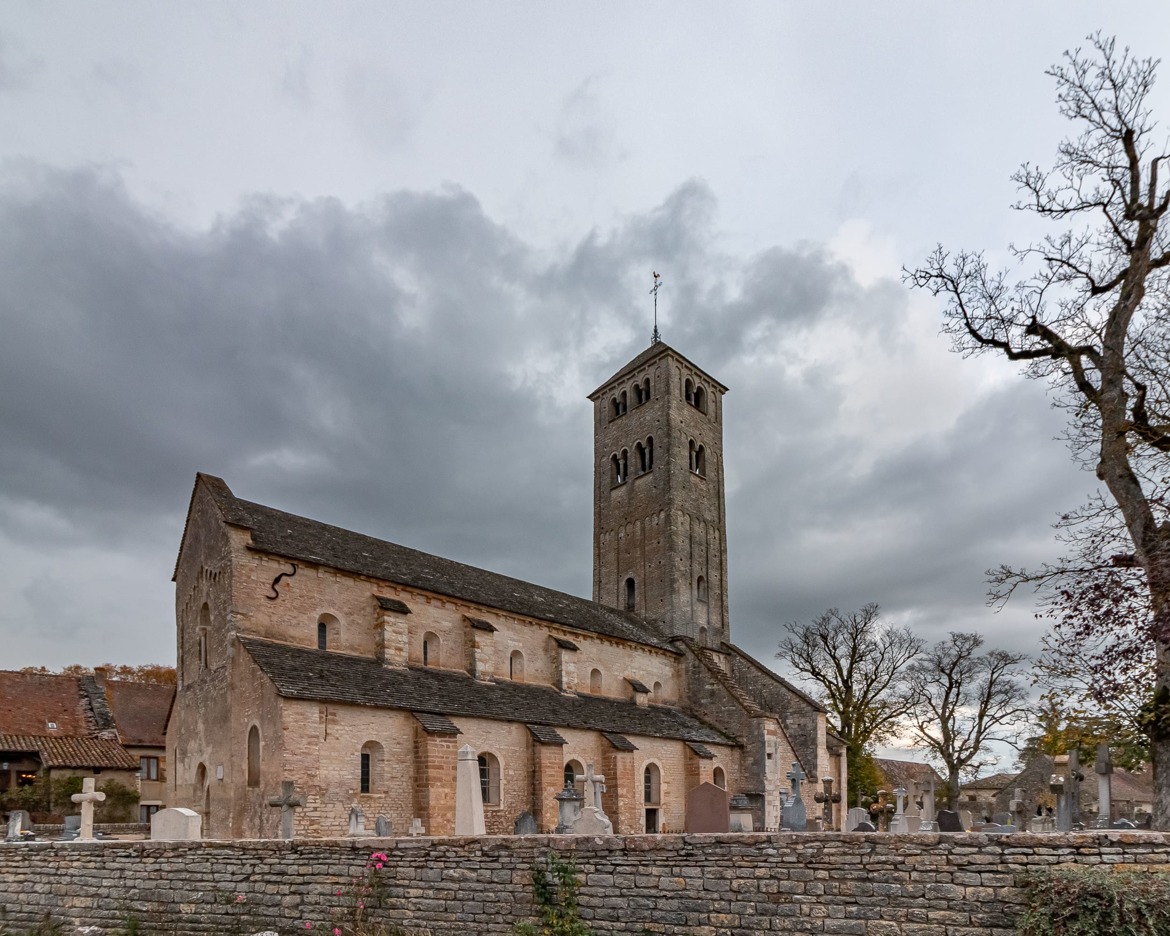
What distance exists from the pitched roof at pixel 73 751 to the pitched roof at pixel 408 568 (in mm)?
14570

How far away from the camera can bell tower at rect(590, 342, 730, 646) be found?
42469 millimetres

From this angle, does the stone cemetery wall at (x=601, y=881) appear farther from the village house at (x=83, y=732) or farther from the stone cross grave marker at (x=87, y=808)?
the village house at (x=83, y=732)

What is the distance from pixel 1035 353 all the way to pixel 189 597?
24306 millimetres

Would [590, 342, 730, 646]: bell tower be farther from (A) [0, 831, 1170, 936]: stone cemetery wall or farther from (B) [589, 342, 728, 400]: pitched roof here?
(A) [0, 831, 1170, 936]: stone cemetery wall

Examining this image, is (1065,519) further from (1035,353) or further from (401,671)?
(401,671)

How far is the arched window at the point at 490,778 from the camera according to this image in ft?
80.5

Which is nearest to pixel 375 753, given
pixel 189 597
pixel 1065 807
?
pixel 189 597

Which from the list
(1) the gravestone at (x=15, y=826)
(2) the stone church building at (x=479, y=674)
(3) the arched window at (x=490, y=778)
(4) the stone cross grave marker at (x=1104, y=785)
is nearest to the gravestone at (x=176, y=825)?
(2) the stone church building at (x=479, y=674)

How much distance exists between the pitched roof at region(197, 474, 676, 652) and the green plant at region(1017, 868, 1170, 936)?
2102cm

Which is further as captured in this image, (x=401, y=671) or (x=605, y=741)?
(x=605, y=741)

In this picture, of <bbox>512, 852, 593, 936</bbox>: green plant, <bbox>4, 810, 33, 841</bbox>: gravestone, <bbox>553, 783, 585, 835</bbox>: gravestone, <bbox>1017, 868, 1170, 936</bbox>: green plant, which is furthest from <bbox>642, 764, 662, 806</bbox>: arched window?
<bbox>1017, 868, 1170, 936</bbox>: green plant

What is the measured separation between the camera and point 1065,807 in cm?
1650

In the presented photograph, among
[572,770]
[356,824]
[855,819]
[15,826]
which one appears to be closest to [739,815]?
[855,819]

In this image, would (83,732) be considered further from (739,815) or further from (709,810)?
(739,815)
